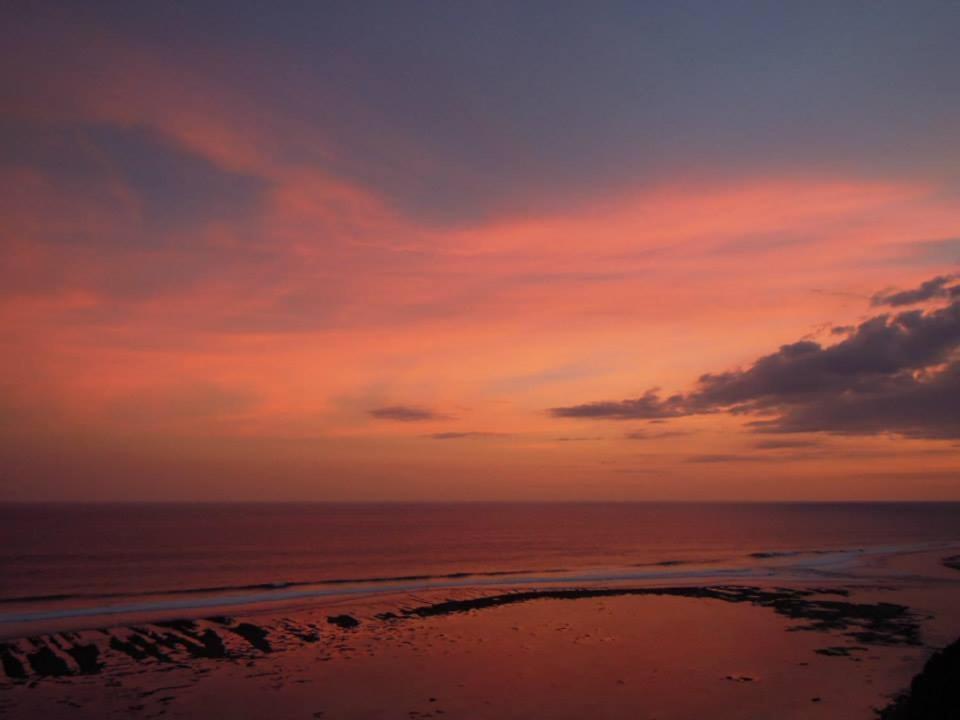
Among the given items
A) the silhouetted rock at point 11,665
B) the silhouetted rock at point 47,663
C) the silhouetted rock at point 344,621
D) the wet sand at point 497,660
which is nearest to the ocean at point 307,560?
the silhouetted rock at point 11,665

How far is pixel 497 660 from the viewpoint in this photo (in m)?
28.2

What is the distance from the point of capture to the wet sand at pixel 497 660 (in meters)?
22.2

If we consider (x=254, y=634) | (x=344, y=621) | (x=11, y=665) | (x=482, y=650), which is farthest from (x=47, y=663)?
(x=482, y=650)

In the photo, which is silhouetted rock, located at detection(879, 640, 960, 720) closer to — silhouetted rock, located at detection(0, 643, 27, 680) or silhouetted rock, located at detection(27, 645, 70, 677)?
silhouetted rock, located at detection(27, 645, 70, 677)

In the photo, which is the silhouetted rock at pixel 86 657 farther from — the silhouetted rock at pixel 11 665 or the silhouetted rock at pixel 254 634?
the silhouetted rock at pixel 254 634

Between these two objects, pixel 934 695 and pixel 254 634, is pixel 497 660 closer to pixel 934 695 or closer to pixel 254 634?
pixel 254 634

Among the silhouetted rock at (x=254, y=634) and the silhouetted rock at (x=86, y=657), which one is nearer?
the silhouetted rock at (x=86, y=657)

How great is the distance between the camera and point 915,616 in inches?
1496

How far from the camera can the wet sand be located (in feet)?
72.8

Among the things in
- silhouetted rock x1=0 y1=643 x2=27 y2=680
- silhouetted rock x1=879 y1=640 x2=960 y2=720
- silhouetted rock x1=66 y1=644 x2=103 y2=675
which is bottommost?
silhouetted rock x1=66 y1=644 x2=103 y2=675

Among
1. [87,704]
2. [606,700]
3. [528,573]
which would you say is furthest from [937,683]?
[528,573]

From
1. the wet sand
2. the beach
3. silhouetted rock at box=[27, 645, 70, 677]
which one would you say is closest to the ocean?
the beach

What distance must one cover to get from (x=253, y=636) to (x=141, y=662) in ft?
19.1

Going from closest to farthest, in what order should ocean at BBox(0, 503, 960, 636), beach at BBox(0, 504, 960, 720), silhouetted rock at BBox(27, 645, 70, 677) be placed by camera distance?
beach at BBox(0, 504, 960, 720) < silhouetted rock at BBox(27, 645, 70, 677) < ocean at BBox(0, 503, 960, 636)
